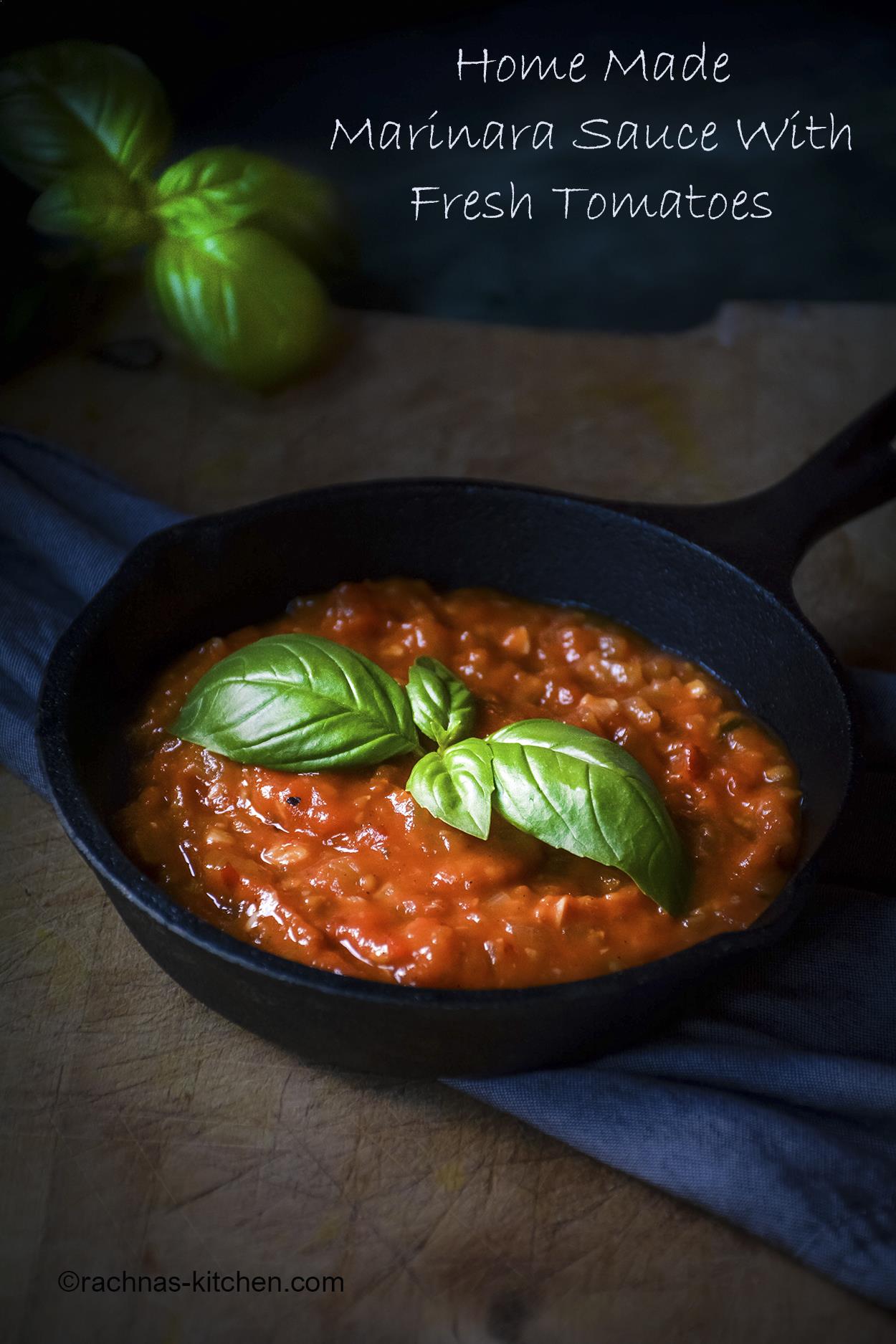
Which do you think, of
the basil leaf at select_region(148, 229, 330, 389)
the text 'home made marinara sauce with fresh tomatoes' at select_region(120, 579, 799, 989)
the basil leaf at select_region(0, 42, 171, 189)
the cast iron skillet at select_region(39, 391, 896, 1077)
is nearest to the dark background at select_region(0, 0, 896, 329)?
the basil leaf at select_region(0, 42, 171, 189)

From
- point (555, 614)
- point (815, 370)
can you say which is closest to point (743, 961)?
point (555, 614)

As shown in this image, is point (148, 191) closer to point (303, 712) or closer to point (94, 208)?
point (94, 208)

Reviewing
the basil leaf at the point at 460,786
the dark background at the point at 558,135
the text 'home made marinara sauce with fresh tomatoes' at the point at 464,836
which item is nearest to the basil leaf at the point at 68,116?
the dark background at the point at 558,135

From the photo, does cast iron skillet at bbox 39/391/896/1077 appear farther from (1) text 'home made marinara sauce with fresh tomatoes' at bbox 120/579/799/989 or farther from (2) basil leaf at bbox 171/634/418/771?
(2) basil leaf at bbox 171/634/418/771

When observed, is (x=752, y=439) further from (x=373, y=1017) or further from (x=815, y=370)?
(x=373, y=1017)

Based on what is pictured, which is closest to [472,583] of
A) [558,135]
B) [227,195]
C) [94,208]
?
[227,195]

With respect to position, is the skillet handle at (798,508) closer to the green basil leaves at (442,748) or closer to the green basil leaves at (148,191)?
the green basil leaves at (442,748)
